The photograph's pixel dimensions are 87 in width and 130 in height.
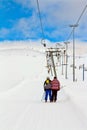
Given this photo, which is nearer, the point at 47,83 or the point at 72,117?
the point at 72,117

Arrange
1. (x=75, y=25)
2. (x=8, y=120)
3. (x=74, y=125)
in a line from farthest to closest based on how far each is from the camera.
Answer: (x=75, y=25)
(x=8, y=120)
(x=74, y=125)

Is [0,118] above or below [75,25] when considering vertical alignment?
below

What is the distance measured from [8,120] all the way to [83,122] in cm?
288

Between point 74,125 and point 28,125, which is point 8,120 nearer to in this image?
point 28,125

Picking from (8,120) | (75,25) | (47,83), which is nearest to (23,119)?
(8,120)

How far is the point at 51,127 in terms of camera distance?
13000mm

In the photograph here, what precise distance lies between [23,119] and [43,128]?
257 cm

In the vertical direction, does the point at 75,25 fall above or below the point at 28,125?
above

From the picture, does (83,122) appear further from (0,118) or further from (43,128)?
(0,118)

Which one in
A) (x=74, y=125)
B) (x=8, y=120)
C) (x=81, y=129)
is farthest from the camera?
(x=8, y=120)

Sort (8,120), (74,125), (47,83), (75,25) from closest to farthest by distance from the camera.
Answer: (74,125), (8,120), (47,83), (75,25)

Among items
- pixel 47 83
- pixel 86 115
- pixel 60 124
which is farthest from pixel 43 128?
pixel 47 83

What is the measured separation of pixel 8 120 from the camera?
14.9 metres

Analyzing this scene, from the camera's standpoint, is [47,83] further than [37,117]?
Yes
